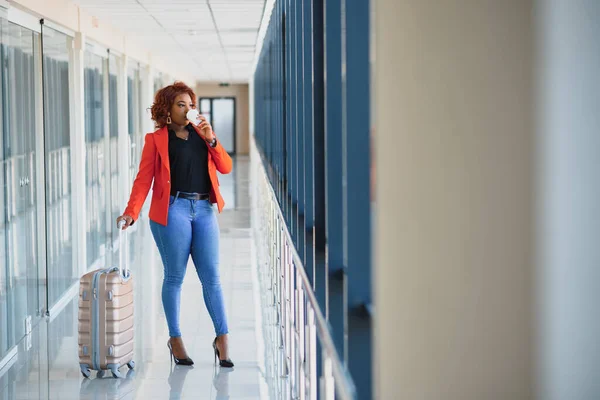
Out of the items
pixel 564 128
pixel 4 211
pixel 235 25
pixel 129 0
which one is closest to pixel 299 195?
pixel 4 211

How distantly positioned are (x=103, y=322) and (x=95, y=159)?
15.9 ft

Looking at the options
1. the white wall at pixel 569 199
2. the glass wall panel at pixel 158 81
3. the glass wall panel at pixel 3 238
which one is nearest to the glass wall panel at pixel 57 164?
the glass wall panel at pixel 3 238

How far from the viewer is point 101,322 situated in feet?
16.4

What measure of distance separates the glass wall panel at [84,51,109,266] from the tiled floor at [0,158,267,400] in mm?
1208

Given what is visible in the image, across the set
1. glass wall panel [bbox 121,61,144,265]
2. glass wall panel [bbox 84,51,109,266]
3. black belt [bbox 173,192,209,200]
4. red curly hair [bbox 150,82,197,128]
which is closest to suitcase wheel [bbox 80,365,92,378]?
black belt [bbox 173,192,209,200]

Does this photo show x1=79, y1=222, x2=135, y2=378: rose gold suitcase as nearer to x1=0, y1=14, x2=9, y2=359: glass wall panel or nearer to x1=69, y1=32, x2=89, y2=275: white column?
x1=0, y1=14, x2=9, y2=359: glass wall panel

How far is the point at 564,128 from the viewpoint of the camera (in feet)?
3.78

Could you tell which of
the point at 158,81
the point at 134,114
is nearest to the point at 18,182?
the point at 134,114

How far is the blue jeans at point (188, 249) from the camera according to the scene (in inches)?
197

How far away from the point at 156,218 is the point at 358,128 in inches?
111

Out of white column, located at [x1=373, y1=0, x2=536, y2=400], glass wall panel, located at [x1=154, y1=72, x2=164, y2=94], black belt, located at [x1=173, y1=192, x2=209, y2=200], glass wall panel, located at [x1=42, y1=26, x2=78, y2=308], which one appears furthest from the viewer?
glass wall panel, located at [x1=154, y1=72, x2=164, y2=94]

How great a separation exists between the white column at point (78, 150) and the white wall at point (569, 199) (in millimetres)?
7302

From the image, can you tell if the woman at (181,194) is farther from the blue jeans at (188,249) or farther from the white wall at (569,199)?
the white wall at (569,199)

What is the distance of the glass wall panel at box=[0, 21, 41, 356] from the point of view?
18.5 feet
